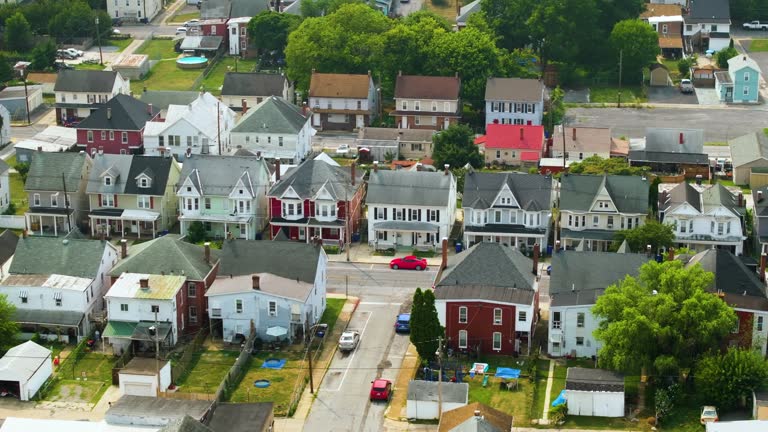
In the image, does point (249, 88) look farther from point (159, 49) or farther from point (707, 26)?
point (707, 26)

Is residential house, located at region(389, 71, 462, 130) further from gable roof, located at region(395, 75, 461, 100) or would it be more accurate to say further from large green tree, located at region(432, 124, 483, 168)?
large green tree, located at region(432, 124, 483, 168)

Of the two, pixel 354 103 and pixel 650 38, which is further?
pixel 650 38

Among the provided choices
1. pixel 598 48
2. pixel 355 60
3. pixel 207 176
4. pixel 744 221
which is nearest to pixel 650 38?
pixel 598 48

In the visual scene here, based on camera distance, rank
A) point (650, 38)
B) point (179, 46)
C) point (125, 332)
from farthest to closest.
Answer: point (179, 46) → point (650, 38) → point (125, 332)

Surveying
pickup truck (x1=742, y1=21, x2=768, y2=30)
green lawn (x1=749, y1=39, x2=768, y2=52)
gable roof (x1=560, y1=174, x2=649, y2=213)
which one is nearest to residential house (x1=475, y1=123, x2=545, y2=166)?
gable roof (x1=560, y1=174, x2=649, y2=213)

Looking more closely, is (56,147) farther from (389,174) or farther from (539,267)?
(539,267)

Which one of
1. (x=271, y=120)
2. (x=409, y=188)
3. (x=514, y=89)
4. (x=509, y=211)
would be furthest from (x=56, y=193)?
(x=514, y=89)
